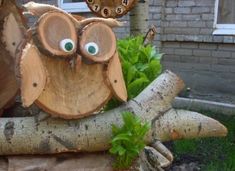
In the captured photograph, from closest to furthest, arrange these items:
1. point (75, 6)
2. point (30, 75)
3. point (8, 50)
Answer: point (30, 75), point (8, 50), point (75, 6)

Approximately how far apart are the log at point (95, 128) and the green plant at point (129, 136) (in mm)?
40

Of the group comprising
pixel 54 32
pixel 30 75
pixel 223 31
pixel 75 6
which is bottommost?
pixel 223 31

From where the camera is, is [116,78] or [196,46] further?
[196,46]

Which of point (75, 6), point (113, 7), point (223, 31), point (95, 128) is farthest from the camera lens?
point (75, 6)

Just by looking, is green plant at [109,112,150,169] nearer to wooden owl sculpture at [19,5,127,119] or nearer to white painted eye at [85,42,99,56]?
wooden owl sculpture at [19,5,127,119]

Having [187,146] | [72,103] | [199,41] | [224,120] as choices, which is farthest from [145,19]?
[199,41]

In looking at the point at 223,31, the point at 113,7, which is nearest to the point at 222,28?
the point at 223,31

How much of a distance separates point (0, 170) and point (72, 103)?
0.34 m

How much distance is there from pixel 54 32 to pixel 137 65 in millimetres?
453

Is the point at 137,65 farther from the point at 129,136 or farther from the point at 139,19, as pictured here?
the point at 139,19

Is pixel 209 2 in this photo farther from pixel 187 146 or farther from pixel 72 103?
pixel 72 103

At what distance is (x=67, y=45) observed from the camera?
1.25 meters

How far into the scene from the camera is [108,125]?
1.35 m

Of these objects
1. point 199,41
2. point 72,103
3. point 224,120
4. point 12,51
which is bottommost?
point 224,120
